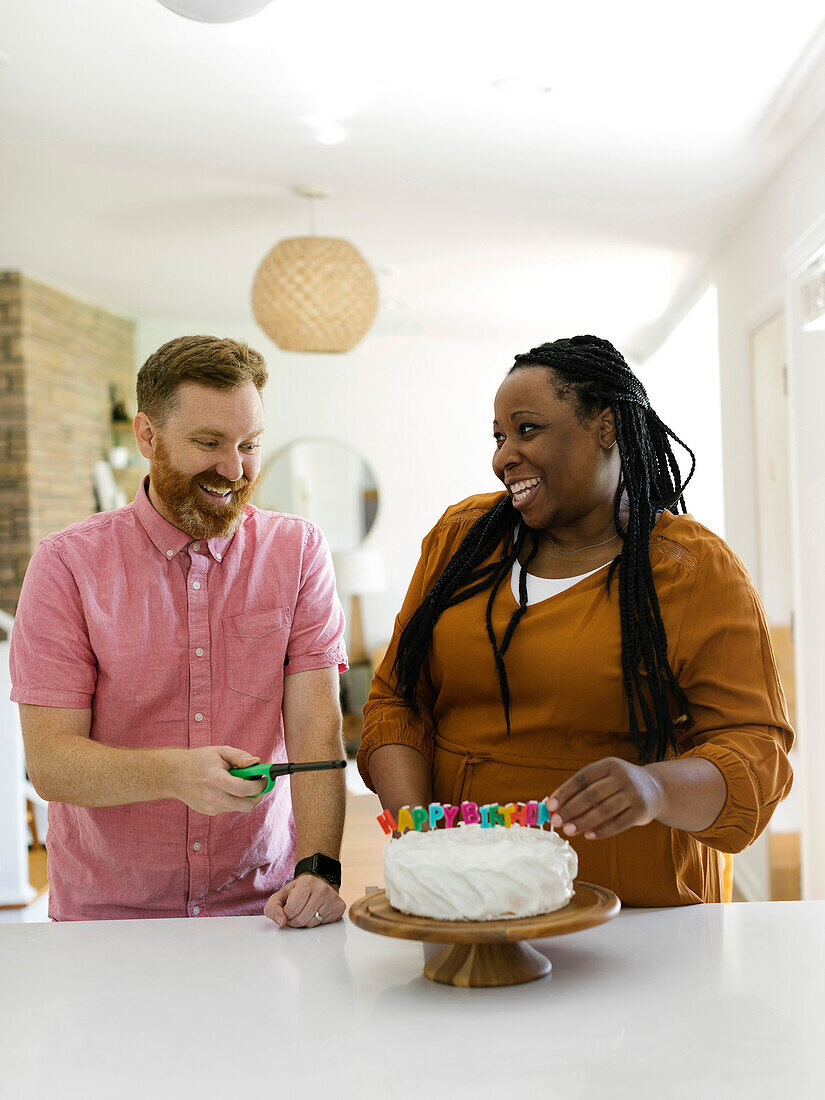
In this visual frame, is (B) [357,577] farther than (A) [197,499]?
Result: Yes

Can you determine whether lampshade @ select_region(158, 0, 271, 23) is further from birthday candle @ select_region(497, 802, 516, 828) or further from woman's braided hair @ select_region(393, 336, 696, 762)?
birthday candle @ select_region(497, 802, 516, 828)

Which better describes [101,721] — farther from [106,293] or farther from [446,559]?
[106,293]

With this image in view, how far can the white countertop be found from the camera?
39.7 inches

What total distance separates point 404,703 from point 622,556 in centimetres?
38

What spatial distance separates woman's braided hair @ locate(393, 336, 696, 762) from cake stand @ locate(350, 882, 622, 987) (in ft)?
0.90

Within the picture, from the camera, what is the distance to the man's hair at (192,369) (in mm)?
1622

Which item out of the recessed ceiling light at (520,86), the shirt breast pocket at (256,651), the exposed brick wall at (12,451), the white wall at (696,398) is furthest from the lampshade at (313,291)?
the shirt breast pocket at (256,651)

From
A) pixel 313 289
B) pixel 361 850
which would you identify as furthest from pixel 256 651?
pixel 313 289

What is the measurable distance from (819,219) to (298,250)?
1.86 meters

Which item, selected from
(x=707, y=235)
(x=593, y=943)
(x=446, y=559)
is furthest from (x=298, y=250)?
(x=593, y=943)

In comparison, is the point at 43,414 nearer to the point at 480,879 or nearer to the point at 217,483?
the point at 217,483

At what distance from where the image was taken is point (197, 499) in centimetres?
164

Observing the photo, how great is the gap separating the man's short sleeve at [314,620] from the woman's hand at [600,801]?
0.58m

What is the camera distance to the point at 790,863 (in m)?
4.33
